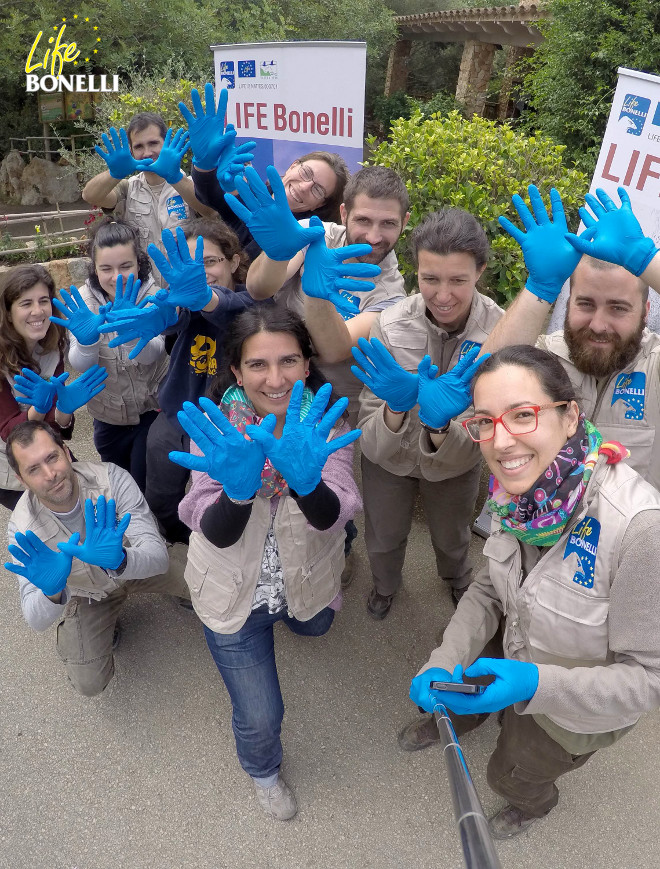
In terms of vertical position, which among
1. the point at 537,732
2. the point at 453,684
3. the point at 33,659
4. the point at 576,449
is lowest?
the point at 33,659

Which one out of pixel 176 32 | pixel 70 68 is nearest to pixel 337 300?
pixel 176 32

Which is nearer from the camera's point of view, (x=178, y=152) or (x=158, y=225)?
(x=178, y=152)

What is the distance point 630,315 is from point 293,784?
193cm

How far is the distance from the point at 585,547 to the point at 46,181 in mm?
11371

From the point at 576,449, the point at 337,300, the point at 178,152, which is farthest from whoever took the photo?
the point at 178,152

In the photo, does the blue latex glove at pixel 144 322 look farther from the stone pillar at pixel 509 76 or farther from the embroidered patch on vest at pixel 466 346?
the stone pillar at pixel 509 76

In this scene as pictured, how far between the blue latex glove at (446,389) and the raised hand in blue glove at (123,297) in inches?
50.8

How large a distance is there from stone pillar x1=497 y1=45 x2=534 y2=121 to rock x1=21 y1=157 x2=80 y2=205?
7814 mm

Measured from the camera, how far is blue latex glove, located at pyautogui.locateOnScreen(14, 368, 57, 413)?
2.64 m

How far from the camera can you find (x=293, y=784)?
2.23m

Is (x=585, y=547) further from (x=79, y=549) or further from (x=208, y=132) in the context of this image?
(x=208, y=132)

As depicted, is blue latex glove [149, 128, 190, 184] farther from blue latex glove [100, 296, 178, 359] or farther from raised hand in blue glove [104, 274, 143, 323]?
blue latex glove [100, 296, 178, 359]

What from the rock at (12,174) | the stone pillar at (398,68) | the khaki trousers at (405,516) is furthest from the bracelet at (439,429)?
the stone pillar at (398,68)

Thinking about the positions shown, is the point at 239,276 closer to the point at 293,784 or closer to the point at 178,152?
the point at 178,152
